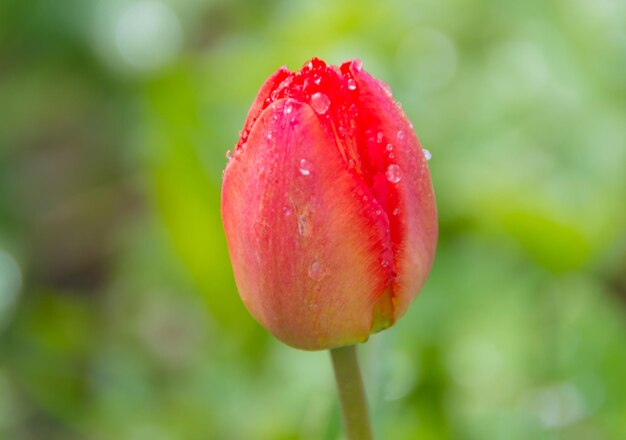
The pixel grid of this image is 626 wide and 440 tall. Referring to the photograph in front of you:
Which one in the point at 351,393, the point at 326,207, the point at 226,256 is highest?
the point at 226,256

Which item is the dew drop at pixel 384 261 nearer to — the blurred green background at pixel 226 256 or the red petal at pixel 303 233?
the red petal at pixel 303 233

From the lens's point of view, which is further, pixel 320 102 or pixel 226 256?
pixel 226 256

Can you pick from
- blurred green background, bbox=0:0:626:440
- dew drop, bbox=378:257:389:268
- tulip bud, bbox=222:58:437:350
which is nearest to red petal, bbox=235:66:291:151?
tulip bud, bbox=222:58:437:350

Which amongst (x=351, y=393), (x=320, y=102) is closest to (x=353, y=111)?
(x=320, y=102)

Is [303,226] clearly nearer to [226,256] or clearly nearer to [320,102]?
[320,102]

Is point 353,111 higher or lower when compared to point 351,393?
higher

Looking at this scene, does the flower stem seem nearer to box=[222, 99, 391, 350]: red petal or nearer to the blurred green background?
box=[222, 99, 391, 350]: red petal
